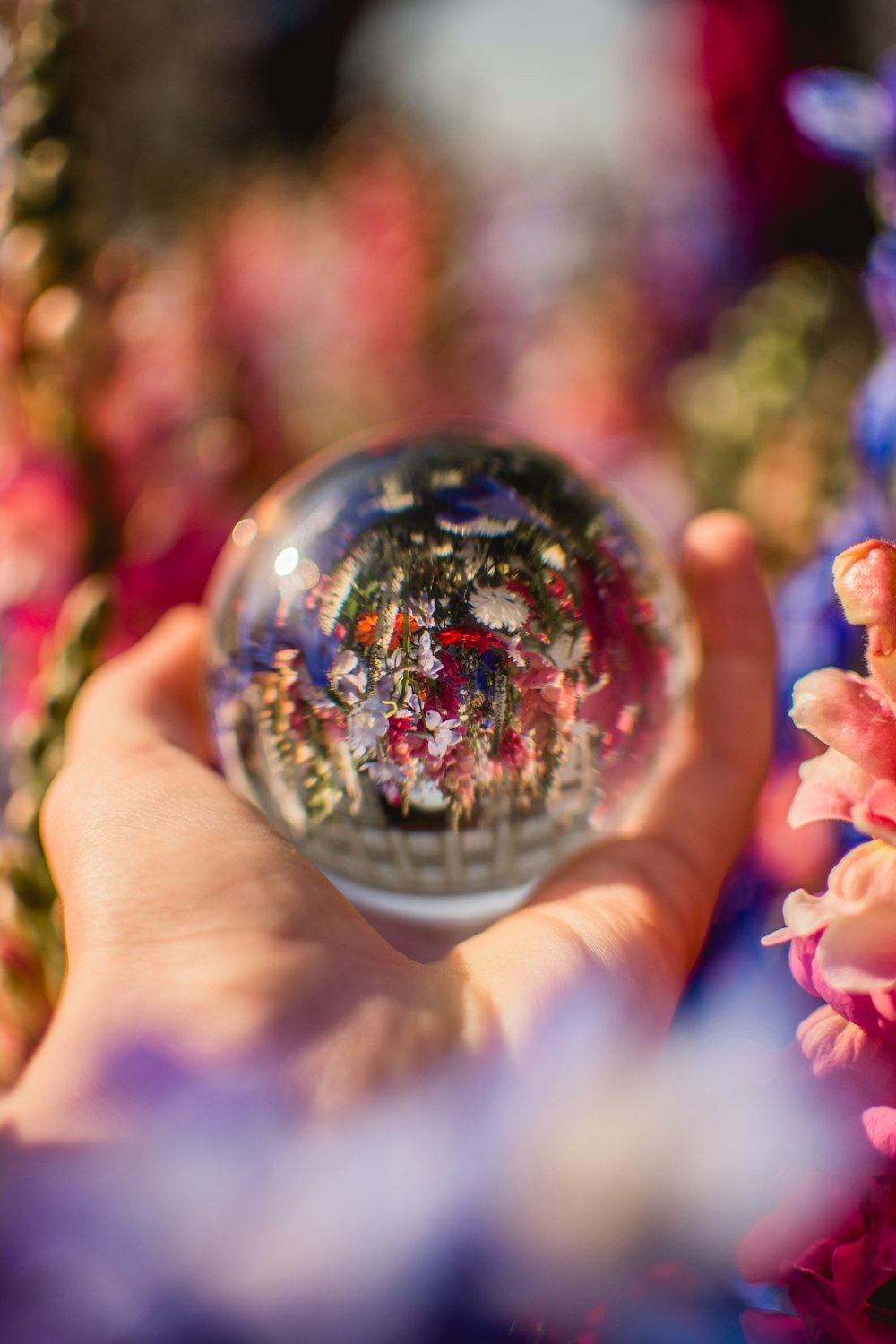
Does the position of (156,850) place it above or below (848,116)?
below

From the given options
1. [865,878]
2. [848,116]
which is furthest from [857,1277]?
[848,116]

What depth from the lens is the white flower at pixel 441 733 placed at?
497mm

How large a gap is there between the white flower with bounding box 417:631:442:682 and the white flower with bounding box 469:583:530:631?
27mm

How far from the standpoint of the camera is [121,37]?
232 cm

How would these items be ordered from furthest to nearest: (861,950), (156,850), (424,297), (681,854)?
A: 1. (424,297)
2. (681,854)
3. (156,850)
4. (861,950)

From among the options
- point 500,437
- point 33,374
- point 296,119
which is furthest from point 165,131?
point 500,437

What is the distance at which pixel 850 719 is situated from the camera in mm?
408

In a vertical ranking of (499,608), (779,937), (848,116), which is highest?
(848,116)

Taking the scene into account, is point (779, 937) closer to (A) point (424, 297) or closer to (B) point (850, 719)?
(B) point (850, 719)

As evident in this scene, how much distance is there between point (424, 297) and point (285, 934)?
4.01ft

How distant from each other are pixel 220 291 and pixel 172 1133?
1223 mm

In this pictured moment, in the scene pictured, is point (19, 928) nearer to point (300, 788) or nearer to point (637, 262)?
point (300, 788)

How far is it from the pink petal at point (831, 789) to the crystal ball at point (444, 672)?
13cm

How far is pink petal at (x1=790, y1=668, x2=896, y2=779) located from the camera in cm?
40
